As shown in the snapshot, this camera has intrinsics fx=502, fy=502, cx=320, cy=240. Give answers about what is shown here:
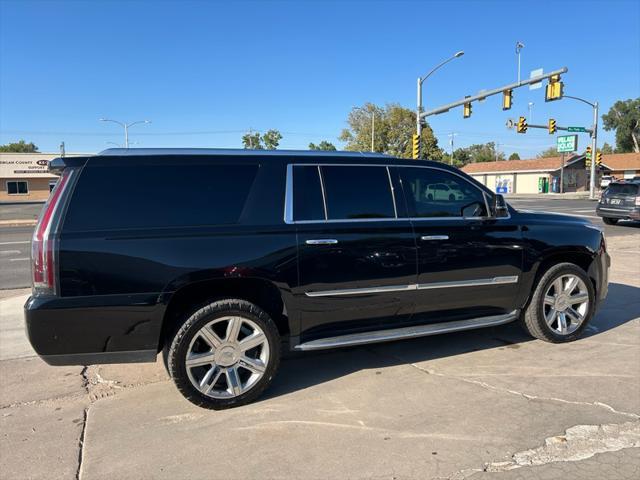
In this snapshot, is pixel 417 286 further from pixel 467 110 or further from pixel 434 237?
pixel 467 110

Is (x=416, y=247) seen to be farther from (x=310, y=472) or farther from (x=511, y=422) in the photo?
(x=310, y=472)

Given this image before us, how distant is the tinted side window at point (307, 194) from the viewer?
3963 millimetres

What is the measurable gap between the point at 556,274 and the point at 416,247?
1727 millimetres

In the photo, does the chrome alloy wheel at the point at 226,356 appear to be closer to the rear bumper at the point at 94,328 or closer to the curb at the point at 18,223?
the rear bumper at the point at 94,328

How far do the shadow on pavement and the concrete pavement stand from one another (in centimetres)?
2

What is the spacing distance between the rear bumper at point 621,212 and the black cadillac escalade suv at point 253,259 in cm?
1548

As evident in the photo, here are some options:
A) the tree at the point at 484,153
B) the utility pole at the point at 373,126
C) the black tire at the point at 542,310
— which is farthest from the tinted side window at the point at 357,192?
the tree at the point at 484,153

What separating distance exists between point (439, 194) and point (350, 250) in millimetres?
1189

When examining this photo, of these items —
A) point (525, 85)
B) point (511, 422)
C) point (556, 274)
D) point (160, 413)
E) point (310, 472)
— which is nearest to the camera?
point (310, 472)

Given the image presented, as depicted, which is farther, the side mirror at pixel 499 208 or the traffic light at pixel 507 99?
the traffic light at pixel 507 99

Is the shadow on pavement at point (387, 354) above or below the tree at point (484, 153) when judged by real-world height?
below

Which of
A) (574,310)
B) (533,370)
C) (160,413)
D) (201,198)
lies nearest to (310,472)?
(160,413)

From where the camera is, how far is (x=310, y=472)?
291 centimetres

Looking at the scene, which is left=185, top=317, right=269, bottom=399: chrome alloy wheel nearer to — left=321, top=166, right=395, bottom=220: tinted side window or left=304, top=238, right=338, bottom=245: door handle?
left=304, top=238, right=338, bottom=245: door handle
